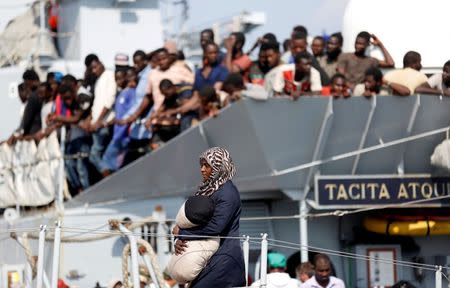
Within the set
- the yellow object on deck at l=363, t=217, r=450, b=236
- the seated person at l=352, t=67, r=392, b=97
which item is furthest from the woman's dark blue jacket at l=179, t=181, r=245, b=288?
the yellow object on deck at l=363, t=217, r=450, b=236

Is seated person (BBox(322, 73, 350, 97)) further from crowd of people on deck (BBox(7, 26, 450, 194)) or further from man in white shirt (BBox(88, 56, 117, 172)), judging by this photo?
man in white shirt (BBox(88, 56, 117, 172))

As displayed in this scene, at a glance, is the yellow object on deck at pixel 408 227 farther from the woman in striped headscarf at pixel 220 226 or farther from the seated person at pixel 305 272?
the woman in striped headscarf at pixel 220 226

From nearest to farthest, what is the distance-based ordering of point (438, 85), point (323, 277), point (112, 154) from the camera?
point (323, 277)
point (438, 85)
point (112, 154)

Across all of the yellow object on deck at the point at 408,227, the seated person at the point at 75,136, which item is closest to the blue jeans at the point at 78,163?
the seated person at the point at 75,136

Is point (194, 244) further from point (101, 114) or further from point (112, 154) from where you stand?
point (101, 114)

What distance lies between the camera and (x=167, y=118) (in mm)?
13891

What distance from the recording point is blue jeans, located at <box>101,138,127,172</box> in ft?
48.2

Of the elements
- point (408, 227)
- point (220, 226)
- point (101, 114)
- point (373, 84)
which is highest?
point (373, 84)

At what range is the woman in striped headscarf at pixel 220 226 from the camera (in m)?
7.80

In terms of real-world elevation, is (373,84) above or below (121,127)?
above

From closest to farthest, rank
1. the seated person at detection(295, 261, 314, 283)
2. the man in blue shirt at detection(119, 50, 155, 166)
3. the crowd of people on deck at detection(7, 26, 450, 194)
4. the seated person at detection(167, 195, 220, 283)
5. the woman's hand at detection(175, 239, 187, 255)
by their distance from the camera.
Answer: the seated person at detection(167, 195, 220, 283) < the woman's hand at detection(175, 239, 187, 255) < the seated person at detection(295, 261, 314, 283) < the crowd of people on deck at detection(7, 26, 450, 194) < the man in blue shirt at detection(119, 50, 155, 166)

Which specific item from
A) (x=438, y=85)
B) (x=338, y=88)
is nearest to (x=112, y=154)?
(x=338, y=88)

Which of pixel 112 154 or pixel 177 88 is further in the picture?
pixel 112 154

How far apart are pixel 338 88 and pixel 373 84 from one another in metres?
0.34
